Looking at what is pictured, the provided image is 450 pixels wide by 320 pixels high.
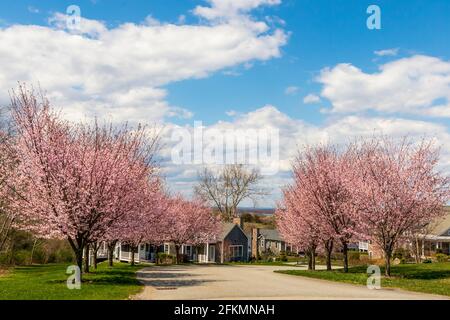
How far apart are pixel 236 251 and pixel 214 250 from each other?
177 inches

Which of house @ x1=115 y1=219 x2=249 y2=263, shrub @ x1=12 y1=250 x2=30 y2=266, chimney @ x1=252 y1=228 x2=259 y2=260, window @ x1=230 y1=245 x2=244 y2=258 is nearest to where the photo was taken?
shrub @ x1=12 y1=250 x2=30 y2=266

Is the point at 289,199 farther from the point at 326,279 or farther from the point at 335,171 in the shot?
the point at 326,279

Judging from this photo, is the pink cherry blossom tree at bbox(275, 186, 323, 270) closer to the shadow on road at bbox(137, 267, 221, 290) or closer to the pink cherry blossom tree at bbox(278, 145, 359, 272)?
the pink cherry blossom tree at bbox(278, 145, 359, 272)

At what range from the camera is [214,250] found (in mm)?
69500

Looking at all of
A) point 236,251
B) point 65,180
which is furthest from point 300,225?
point 236,251

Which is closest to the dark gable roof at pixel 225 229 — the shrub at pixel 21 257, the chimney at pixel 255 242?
the chimney at pixel 255 242

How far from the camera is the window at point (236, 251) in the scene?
7120 centimetres

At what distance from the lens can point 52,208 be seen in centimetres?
2228

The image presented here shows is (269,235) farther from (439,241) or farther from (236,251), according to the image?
(439,241)

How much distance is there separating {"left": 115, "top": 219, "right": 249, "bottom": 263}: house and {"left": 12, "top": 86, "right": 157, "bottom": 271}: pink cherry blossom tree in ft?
147

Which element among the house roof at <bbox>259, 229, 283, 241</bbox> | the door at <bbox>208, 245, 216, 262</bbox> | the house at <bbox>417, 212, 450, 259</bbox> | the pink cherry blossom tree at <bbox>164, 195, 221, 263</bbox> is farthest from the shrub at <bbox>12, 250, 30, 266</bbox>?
the house at <bbox>417, 212, 450, 259</bbox>

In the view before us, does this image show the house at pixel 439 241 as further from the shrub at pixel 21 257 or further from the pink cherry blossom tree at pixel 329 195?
the shrub at pixel 21 257

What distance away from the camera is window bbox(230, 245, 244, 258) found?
71.2 meters
